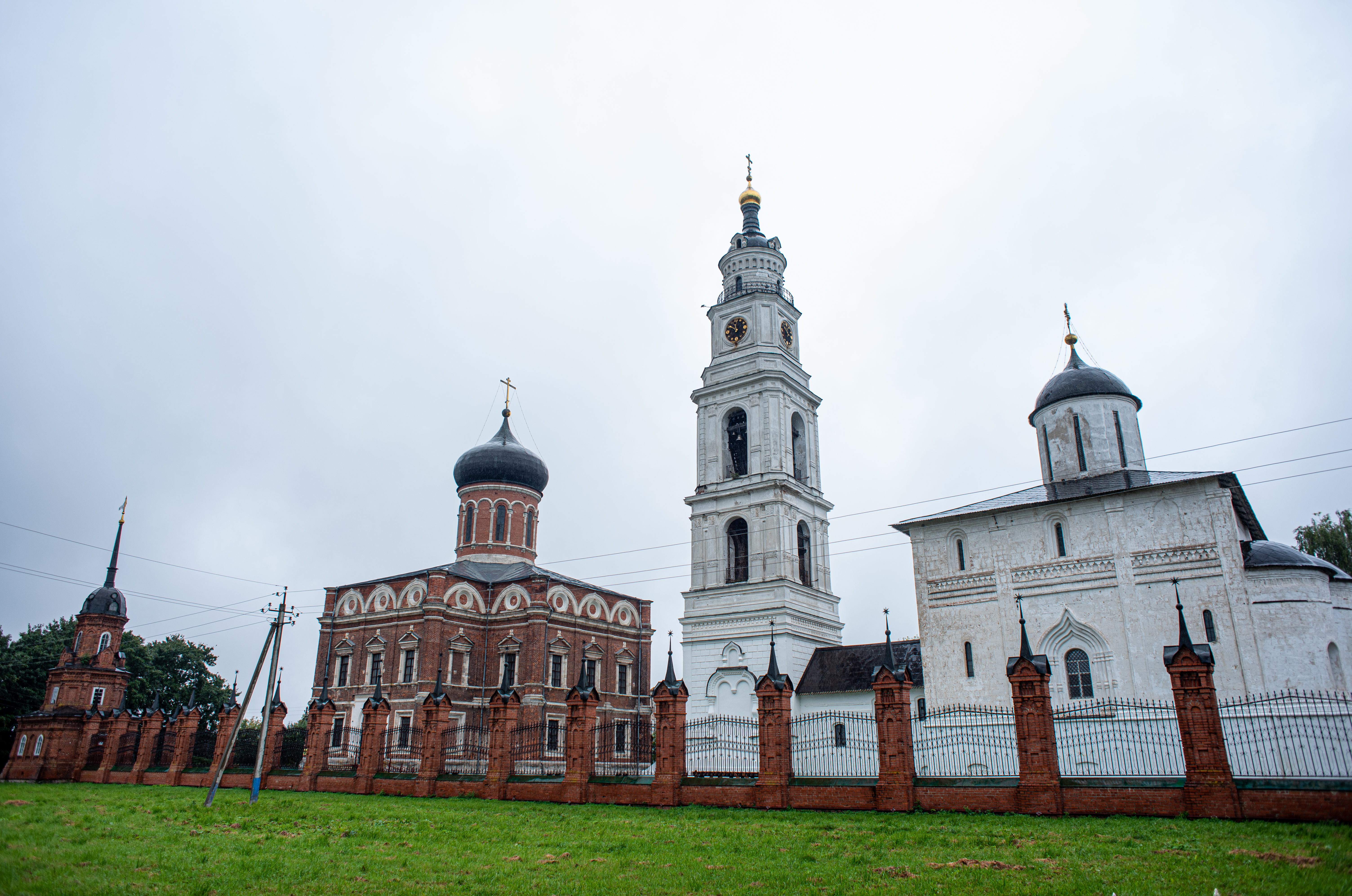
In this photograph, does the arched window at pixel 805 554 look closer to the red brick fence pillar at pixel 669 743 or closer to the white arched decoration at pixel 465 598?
the red brick fence pillar at pixel 669 743

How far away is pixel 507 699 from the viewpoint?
22.0 metres

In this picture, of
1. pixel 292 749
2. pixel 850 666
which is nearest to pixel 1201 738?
pixel 850 666

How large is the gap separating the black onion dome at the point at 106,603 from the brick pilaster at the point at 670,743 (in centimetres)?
3171

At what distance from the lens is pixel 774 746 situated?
17281 millimetres

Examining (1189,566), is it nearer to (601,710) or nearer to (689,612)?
(689,612)

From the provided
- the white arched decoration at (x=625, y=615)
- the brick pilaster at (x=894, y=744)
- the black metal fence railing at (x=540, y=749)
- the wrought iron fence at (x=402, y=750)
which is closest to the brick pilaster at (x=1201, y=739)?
the brick pilaster at (x=894, y=744)

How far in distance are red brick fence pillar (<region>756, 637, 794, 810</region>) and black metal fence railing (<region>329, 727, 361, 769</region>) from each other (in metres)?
16.5

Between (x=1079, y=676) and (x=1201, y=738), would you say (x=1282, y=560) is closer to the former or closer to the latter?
(x=1079, y=676)

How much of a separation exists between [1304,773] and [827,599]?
16427mm

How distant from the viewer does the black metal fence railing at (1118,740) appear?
18094 millimetres

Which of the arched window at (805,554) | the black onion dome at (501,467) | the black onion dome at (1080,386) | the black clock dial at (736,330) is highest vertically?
the black clock dial at (736,330)

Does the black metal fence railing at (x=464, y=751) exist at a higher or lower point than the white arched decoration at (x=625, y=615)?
lower

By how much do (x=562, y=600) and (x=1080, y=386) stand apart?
77.5 ft

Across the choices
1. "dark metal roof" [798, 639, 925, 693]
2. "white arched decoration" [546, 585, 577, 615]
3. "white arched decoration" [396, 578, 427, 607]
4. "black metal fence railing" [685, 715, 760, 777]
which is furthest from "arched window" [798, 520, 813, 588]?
"white arched decoration" [396, 578, 427, 607]
